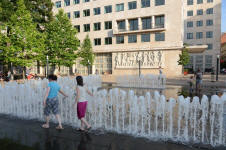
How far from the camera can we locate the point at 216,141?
4.34 m

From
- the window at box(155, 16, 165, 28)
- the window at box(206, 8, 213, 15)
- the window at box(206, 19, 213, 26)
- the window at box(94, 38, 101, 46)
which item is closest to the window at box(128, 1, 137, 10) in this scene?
the window at box(155, 16, 165, 28)

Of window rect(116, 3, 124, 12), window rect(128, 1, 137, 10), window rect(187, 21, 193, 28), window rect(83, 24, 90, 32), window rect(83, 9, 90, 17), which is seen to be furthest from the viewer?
window rect(187, 21, 193, 28)

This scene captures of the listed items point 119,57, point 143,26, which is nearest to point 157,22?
point 143,26

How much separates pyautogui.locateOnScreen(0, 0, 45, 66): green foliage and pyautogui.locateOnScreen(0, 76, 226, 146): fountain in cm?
1236

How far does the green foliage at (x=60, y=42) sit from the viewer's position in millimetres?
24781

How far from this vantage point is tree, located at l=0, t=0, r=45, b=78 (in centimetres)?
1788

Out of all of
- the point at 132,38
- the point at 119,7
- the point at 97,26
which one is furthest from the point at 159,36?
the point at 97,26

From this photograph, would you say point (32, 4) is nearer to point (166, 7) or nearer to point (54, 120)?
point (166, 7)

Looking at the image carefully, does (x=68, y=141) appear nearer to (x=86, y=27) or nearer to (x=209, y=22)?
(x=86, y=27)

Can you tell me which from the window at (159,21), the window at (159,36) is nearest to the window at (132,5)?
the window at (159,21)

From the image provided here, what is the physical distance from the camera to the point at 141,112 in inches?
206

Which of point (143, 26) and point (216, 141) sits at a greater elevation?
point (143, 26)

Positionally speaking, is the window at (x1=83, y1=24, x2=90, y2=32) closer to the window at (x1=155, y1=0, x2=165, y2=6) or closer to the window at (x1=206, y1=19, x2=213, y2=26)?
the window at (x1=155, y1=0, x2=165, y2=6)

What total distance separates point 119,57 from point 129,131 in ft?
99.8
